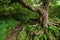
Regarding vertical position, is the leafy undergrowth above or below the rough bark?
above

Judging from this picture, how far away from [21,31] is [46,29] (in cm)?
110

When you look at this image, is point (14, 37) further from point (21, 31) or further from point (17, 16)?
point (17, 16)

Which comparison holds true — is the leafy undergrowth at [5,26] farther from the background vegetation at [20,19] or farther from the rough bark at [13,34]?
the rough bark at [13,34]

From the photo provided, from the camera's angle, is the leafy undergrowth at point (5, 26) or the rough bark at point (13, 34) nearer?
the leafy undergrowth at point (5, 26)

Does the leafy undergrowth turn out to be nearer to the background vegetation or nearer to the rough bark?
the background vegetation

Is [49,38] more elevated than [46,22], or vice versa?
[46,22]

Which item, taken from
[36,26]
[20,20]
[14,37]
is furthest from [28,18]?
[14,37]

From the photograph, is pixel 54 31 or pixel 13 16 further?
pixel 13 16

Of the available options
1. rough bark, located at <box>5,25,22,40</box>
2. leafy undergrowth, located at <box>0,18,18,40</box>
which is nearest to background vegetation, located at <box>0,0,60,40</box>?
leafy undergrowth, located at <box>0,18,18,40</box>

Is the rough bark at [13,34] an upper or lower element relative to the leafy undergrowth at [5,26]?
lower

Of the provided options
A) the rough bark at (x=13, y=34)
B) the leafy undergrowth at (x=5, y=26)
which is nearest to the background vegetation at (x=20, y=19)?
the leafy undergrowth at (x=5, y=26)

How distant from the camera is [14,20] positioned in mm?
8117

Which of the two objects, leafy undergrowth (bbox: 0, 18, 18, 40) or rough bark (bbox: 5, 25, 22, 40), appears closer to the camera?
leafy undergrowth (bbox: 0, 18, 18, 40)

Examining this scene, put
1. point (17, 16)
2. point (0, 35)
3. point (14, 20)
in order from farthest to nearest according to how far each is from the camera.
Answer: point (17, 16) → point (14, 20) → point (0, 35)
